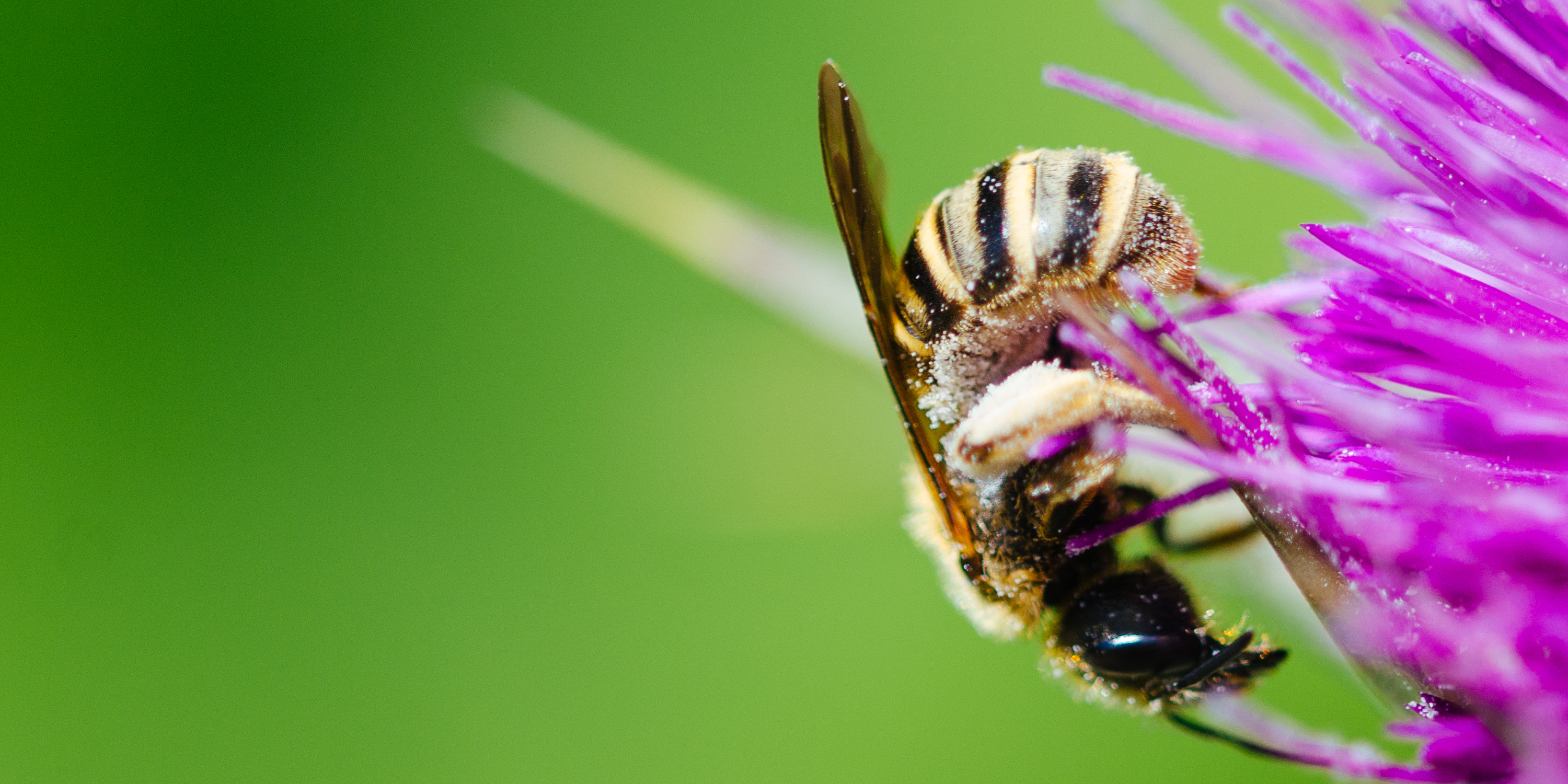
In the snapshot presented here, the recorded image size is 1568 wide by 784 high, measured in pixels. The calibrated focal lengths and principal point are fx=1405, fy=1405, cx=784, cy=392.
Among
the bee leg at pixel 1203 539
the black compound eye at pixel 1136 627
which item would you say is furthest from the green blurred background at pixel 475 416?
the black compound eye at pixel 1136 627

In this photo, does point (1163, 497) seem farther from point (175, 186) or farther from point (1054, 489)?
point (175, 186)

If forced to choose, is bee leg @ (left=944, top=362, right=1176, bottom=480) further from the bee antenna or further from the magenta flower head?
the bee antenna

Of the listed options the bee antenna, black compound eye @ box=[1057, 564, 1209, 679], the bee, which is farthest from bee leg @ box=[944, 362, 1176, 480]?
the bee antenna

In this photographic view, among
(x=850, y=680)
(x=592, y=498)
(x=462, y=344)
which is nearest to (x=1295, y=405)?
(x=850, y=680)

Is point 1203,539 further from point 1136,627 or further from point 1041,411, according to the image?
point 1041,411

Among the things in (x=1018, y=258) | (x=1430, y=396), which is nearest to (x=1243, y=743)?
(x=1430, y=396)

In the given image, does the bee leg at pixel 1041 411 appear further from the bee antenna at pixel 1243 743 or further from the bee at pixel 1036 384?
the bee antenna at pixel 1243 743
